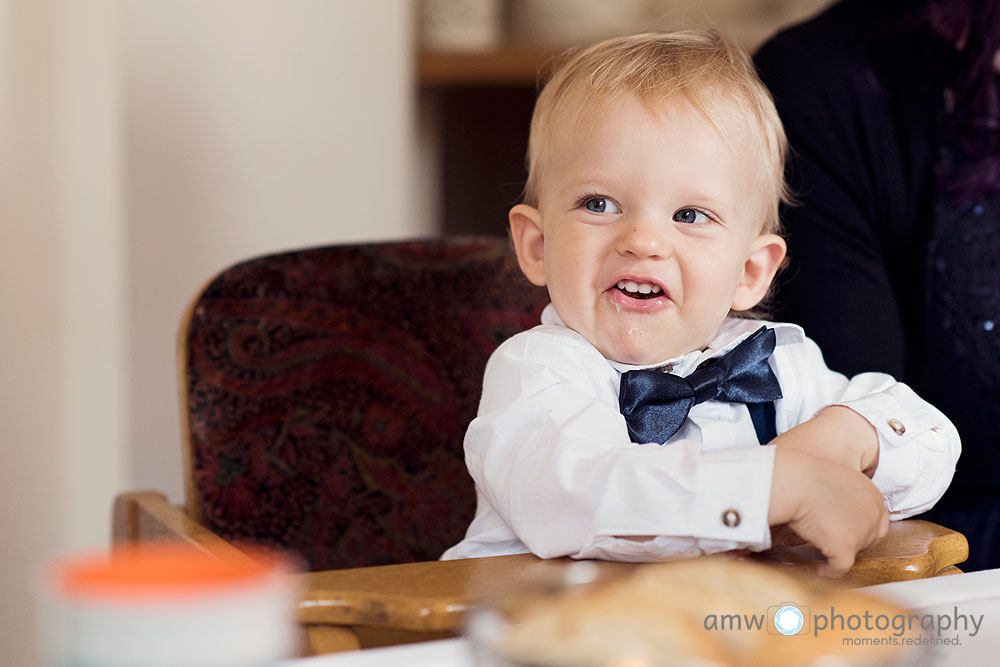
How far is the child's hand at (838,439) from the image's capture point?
844mm

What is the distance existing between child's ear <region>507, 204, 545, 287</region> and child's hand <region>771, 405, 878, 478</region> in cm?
26

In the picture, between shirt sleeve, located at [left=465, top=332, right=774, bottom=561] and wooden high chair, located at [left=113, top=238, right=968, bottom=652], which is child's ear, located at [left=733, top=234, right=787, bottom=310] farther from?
wooden high chair, located at [left=113, top=238, right=968, bottom=652]

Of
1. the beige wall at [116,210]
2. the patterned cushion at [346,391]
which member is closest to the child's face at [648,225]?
the patterned cushion at [346,391]

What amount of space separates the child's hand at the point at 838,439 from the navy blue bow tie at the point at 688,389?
2.1 inches

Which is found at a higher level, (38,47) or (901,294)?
(38,47)

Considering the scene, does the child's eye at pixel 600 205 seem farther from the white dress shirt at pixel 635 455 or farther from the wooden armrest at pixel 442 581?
the wooden armrest at pixel 442 581

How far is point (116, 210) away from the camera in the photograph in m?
1.41

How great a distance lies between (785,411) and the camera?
95 cm

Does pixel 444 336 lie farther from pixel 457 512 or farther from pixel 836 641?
pixel 836 641

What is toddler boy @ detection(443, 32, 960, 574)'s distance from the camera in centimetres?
76

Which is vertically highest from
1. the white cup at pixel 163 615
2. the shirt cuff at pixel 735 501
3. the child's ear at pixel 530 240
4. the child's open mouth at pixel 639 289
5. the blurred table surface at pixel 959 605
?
the child's ear at pixel 530 240

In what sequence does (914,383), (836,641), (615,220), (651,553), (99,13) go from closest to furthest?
(836,641)
(651,553)
(615,220)
(914,383)
(99,13)

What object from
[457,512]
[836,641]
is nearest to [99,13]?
[457,512]

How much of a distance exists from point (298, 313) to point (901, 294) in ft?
2.29
